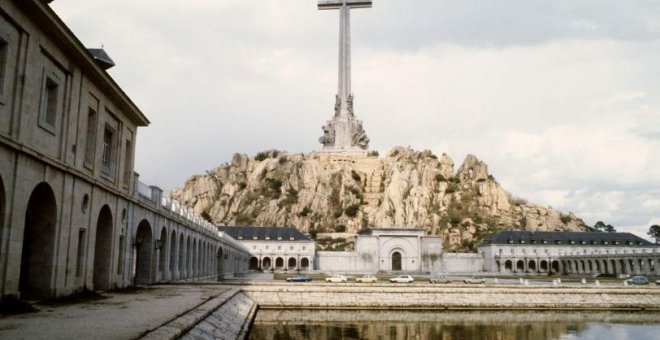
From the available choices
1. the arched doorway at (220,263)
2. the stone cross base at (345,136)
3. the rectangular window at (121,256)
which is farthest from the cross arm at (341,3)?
the rectangular window at (121,256)

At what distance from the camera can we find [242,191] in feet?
445

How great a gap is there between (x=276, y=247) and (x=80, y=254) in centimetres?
7946

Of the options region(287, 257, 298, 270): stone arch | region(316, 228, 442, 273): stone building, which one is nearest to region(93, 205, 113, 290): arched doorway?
region(316, 228, 442, 273): stone building

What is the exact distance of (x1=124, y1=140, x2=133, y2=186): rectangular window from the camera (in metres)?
28.8

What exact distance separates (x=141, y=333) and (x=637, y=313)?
35.4m

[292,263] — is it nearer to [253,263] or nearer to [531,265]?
[253,263]

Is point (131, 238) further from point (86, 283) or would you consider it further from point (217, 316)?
point (217, 316)

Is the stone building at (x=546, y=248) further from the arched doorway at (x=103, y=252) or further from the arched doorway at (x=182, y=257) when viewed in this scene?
the arched doorway at (x=103, y=252)

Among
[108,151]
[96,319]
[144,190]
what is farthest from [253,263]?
[96,319]

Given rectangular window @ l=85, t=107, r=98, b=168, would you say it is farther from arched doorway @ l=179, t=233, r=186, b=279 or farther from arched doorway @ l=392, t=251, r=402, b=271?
arched doorway @ l=392, t=251, r=402, b=271

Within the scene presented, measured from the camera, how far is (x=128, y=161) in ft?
96.7

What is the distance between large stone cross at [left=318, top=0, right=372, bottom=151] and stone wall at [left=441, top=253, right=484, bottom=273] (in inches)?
2011

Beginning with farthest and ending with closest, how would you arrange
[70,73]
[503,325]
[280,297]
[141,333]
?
A: [280,297], [503,325], [70,73], [141,333]

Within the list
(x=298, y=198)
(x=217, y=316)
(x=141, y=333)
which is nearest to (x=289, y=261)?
(x=298, y=198)
